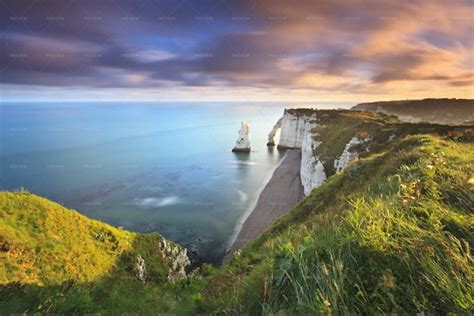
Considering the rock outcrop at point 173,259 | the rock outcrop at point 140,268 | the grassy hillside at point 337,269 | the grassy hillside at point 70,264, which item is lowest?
the rock outcrop at point 173,259

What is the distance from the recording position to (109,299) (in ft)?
23.6

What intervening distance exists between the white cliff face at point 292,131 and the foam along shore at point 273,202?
26766 mm

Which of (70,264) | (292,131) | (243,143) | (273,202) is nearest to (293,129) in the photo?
(292,131)

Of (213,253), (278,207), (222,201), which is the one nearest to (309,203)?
(213,253)

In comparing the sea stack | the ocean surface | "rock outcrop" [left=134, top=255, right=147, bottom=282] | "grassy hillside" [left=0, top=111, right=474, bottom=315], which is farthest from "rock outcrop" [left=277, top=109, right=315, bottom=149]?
"rock outcrop" [left=134, top=255, right=147, bottom=282]

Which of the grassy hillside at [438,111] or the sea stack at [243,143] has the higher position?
the grassy hillside at [438,111]

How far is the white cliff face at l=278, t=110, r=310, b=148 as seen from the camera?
10444cm

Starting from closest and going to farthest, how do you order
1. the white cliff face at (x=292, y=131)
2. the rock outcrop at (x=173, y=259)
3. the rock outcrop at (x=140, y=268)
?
the rock outcrop at (x=140, y=268)
the rock outcrop at (x=173, y=259)
the white cliff face at (x=292, y=131)

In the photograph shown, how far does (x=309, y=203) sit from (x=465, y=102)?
183 metres

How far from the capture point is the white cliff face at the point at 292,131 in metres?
104

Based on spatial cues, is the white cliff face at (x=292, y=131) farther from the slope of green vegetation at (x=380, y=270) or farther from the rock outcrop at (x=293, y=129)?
the slope of green vegetation at (x=380, y=270)

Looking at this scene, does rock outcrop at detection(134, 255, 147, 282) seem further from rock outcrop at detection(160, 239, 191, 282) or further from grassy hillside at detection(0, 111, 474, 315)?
grassy hillside at detection(0, 111, 474, 315)

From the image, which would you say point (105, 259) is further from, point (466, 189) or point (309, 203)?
point (466, 189)

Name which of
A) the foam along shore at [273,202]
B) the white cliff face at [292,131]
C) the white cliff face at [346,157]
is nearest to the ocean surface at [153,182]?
the foam along shore at [273,202]
